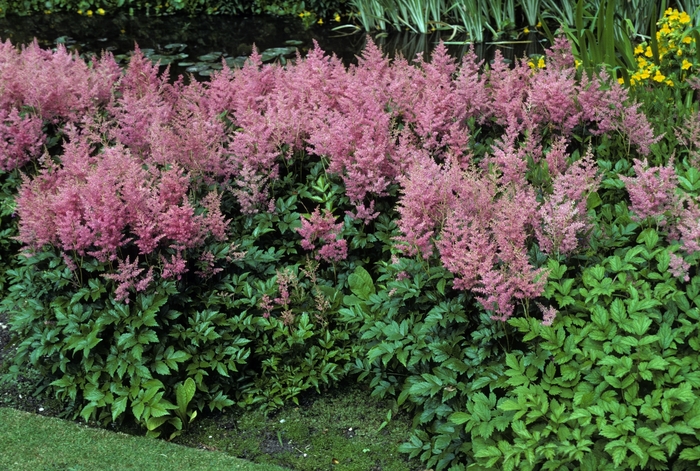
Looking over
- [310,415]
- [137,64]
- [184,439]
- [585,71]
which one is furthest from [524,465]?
[137,64]

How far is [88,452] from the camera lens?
3939 mm

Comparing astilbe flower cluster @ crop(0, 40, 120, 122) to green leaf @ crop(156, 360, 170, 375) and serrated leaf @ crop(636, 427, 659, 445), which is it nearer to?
green leaf @ crop(156, 360, 170, 375)

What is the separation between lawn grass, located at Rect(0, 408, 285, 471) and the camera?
12.6ft

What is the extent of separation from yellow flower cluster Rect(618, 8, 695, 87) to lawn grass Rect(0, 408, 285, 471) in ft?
12.8

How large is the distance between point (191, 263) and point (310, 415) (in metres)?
1.04

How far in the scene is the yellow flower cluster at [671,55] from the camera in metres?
5.82

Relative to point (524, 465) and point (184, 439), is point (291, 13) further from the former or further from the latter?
point (524, 465)

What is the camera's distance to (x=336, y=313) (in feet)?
15.0

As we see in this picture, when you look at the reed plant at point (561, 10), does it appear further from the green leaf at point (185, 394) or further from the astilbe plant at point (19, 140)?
the green leaf at point (185, 394)

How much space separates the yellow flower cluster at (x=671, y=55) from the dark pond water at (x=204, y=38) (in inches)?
114

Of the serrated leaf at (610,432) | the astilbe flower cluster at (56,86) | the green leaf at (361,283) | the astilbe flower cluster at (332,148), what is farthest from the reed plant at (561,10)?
the serrated leaf at (610,432)

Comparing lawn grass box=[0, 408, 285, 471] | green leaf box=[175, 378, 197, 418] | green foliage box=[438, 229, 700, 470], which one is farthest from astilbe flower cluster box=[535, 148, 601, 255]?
green leaf box=[175, 378, 197, 418]

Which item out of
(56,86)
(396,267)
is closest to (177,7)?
(56,86)

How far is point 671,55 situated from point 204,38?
7078 mm
